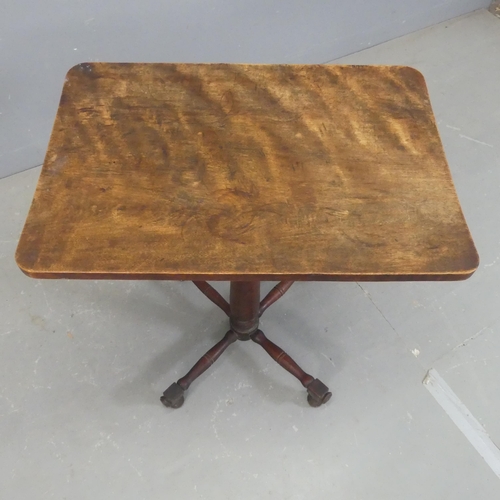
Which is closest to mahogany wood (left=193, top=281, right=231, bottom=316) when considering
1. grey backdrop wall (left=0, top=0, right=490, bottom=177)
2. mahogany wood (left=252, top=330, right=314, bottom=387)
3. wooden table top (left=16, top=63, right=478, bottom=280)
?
mahogany wood (left=252, top=330, right=314, bottom=387)

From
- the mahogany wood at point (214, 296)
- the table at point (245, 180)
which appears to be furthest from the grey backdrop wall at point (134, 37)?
the mahogany wood at point (214, 296)

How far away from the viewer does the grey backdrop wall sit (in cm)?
142

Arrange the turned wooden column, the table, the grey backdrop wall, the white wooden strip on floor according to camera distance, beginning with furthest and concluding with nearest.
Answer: the grey backdrop wall, the white wooden strip on floor, the turned wooden column, the table

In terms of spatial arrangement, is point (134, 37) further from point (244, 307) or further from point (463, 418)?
point (463, 418)

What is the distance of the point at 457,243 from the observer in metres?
0.78

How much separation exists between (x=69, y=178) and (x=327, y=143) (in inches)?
19.1

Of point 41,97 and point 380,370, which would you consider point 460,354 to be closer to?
point 380,370

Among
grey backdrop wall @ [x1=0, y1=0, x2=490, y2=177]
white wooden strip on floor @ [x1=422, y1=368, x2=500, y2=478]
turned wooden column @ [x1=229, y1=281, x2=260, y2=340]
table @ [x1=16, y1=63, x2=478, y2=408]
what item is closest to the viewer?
table @ [x1=16, y1=63, x2=478, y2=408]

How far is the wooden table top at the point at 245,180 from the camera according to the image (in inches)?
29.6

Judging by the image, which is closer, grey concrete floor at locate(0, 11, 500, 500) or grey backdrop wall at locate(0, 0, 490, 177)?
grey concrete floor at locate(0, 11, 500, 500)

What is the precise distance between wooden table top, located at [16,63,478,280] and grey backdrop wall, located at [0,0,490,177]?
0.55 metres

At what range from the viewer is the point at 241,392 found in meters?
1.33

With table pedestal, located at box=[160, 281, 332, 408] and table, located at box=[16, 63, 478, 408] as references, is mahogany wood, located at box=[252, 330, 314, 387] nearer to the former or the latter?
table pedestal, located at box=[160, 281, 332, 408]

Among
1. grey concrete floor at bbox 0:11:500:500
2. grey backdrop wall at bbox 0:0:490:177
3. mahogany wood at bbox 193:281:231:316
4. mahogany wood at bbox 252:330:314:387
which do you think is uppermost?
grey backdrop wall at bbox 0:0:490:177
